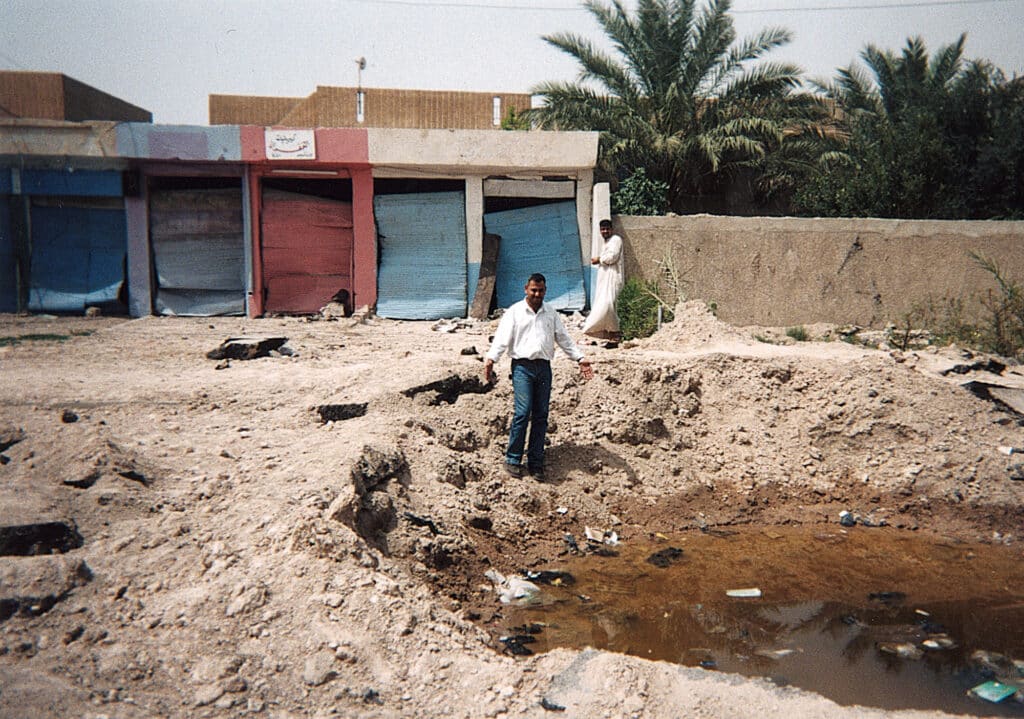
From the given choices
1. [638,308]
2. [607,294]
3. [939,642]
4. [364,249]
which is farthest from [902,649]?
[364,249]

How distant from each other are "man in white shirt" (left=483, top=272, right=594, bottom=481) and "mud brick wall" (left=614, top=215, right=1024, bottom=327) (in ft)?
19.9

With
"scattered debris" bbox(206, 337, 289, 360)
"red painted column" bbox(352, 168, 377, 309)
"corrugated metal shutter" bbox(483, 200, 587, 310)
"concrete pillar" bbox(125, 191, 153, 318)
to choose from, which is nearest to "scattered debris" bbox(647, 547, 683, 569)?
"scattered debris" bbox(206, 337, 289, 360)

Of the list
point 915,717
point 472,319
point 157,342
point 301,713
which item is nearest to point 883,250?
point 472,319

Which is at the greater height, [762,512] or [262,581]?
[262,581]

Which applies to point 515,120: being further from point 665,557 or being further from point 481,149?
point 665,557

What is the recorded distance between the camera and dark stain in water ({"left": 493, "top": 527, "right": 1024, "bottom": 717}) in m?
4.41

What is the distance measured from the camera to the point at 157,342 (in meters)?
9.82

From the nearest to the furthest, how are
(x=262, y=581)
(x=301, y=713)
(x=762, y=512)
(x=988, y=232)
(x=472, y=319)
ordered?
1. (x=301, y=713)
2. (x=262, y=581)
3. (x=762, y=512)
4. (x=988, y=232)
5. (x=472, y=319)

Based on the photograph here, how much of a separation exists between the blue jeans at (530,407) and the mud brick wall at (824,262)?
613cm

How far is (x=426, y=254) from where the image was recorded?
1325 cm

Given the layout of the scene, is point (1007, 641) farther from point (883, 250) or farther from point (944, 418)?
point (883, 250)

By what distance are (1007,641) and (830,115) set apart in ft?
50.3

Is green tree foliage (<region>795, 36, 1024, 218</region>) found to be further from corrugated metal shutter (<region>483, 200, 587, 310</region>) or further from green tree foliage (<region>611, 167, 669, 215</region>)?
corrugated metal shutter (<region>483, 200, 587, 310</region>)

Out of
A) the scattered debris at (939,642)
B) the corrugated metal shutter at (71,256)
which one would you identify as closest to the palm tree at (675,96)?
the corrugated metal shutter at (71,256)
